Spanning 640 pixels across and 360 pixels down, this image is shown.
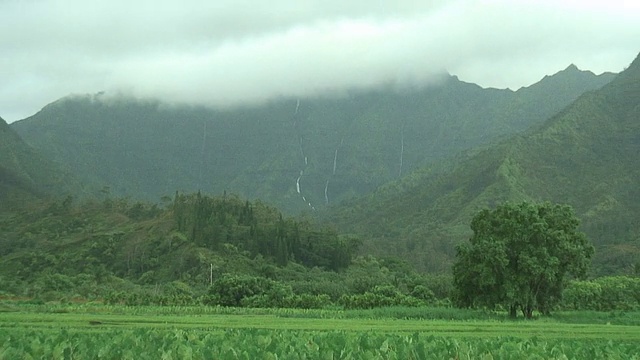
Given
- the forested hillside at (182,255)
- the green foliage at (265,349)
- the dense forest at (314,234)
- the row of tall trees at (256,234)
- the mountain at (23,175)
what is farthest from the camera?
the mountain at (23,175)

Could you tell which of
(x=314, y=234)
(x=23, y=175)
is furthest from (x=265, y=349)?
(x=23, y=175)

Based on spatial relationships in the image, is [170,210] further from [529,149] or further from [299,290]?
[529,149]

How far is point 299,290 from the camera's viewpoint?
7250 cm

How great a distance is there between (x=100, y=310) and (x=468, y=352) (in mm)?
39097

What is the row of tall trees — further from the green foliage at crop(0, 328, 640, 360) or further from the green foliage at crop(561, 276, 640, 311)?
the green foliage at crop(0, 328, 640, 360)

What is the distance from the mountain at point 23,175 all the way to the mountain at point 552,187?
2809 inches

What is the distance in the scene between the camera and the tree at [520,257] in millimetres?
44188

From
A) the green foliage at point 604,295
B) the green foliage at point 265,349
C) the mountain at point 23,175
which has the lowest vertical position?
the green foliage at point 604,295

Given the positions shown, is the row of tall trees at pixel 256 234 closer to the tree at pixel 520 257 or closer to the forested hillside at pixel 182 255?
the forested hillside at pixel 182 255

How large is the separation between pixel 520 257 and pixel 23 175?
131 metres

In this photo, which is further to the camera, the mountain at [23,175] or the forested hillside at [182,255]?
the mountain at [23,175]

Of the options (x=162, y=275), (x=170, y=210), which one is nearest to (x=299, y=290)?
(x=162, y=275)

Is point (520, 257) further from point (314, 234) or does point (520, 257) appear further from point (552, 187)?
point (552, 187)

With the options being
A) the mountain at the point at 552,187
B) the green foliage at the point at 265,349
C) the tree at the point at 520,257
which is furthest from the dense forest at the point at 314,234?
the green foliage at the point at 265,349
